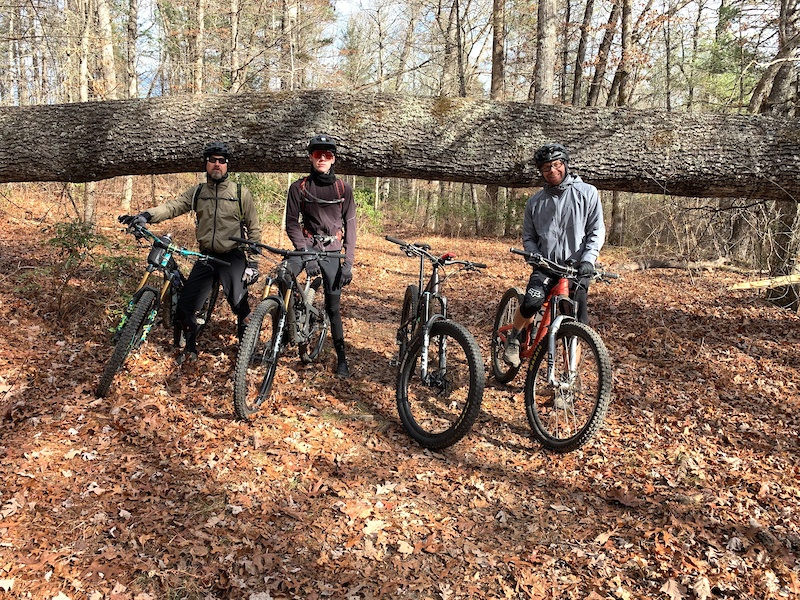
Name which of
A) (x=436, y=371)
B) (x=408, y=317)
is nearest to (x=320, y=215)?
(x=408, y=317)

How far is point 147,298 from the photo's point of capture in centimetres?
427

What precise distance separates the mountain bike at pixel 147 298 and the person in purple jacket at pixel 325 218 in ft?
2.94

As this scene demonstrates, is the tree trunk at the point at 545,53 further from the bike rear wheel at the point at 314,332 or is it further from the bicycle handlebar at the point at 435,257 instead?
the bike rear wheel at the point at 314,332

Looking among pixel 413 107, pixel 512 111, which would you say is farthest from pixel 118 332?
pixel 512 111

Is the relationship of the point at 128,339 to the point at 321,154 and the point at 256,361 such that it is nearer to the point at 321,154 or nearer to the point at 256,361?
the point at 256,361

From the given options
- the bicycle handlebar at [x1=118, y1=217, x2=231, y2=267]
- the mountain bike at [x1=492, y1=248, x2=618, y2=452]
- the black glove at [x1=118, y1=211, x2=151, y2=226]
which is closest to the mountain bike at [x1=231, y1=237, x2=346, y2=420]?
the bicycle handlebar at [x1=118, y1=217, x2=231, y2=267]

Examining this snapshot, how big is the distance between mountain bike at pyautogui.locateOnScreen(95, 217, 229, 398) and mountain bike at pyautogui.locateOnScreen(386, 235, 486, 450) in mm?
2195

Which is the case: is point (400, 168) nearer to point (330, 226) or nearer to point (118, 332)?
point (330, 226)

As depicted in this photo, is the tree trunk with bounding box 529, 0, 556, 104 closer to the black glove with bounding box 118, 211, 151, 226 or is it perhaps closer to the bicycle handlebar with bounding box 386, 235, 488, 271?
the bicycle handlebar with bounding box 386, 235, 488, 271

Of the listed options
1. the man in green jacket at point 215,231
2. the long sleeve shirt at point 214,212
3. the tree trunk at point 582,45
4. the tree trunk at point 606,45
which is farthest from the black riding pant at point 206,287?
the tree trunk at point 582,45

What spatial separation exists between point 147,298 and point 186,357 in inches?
42.9

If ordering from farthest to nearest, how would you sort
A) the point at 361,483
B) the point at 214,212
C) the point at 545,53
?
the point at 545,53 < the point at 214,212 < the point at 361,483

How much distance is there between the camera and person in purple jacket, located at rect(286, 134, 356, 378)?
16.0ft

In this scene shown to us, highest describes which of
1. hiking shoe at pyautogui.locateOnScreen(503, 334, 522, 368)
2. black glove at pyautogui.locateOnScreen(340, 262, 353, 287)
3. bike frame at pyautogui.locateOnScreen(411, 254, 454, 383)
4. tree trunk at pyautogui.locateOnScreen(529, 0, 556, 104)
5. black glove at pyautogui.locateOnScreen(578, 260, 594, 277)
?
tree trunk at pyautogui.locateOnScreen(529, 0, 556, 104)
